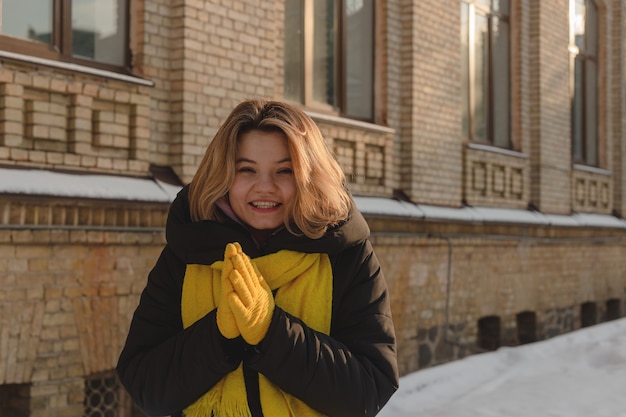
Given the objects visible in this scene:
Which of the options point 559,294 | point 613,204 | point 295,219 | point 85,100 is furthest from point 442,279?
point 295,219

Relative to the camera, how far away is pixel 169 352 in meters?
1.86

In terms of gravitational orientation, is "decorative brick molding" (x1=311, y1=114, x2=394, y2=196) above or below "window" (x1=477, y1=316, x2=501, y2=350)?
above

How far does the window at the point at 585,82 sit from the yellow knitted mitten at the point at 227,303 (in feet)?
33.3

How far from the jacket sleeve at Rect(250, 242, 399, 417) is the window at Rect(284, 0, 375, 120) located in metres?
4.89

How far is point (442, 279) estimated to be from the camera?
318 inches

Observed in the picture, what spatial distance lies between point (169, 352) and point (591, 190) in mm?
10624

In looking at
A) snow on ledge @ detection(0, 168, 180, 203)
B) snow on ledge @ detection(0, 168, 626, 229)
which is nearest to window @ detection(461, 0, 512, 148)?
snow on ledge @ detection(0, 168, 626, 229)

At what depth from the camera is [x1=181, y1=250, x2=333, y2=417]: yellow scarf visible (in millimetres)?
1844

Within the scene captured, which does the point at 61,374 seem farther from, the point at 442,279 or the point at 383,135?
the point at 442,279

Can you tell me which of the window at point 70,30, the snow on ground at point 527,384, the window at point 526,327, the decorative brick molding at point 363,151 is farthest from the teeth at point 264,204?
the window at point 526,327

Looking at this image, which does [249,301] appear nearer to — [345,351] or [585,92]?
[345,351]

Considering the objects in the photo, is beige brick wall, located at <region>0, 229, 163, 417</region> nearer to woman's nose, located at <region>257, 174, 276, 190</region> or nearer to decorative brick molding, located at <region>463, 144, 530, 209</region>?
woman's nose, located at <region>257, 174, 276, 190</region>

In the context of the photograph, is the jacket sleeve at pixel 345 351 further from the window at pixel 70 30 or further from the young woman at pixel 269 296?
the window at pixel 70 30

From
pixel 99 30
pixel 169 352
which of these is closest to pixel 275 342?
pixel 169 352
